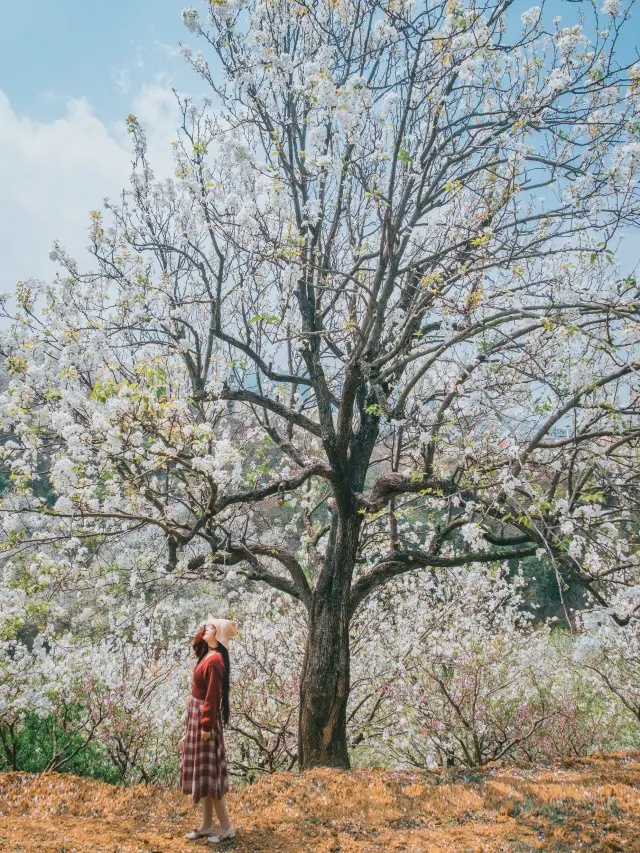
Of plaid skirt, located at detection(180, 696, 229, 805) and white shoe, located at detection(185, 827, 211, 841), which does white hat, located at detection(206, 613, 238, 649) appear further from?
white shoe, located at detection(185, 827, 211, 841)

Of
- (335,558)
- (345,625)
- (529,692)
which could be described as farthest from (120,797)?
(529,692)

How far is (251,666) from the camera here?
8.58 m

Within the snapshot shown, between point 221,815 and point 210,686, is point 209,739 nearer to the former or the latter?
point 210,686

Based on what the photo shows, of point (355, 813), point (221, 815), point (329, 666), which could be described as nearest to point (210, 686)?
point (221, 815)

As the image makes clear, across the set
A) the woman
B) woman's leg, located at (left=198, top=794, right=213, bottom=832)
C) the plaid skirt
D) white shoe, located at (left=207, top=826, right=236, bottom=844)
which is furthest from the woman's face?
white shoe, located at (left=207, top=826, right=236, bottom=844)

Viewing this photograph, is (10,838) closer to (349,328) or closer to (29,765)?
(29,765)

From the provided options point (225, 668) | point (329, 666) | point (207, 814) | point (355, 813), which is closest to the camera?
point (207, 814)

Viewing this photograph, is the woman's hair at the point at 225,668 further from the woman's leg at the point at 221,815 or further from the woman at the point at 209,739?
the woman's leg at the point at 221,815

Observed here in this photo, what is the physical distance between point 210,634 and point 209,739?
0.66m

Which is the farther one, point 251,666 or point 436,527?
point 251,666

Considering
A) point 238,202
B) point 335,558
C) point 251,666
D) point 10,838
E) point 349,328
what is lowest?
point 10,838

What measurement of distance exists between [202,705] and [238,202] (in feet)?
15.4

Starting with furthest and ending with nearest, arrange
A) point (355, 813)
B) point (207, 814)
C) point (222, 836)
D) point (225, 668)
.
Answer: point (355, 813)
point (225, 668)
point (207, 814)
point (222, 836)

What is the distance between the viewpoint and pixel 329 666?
5.70 metres
